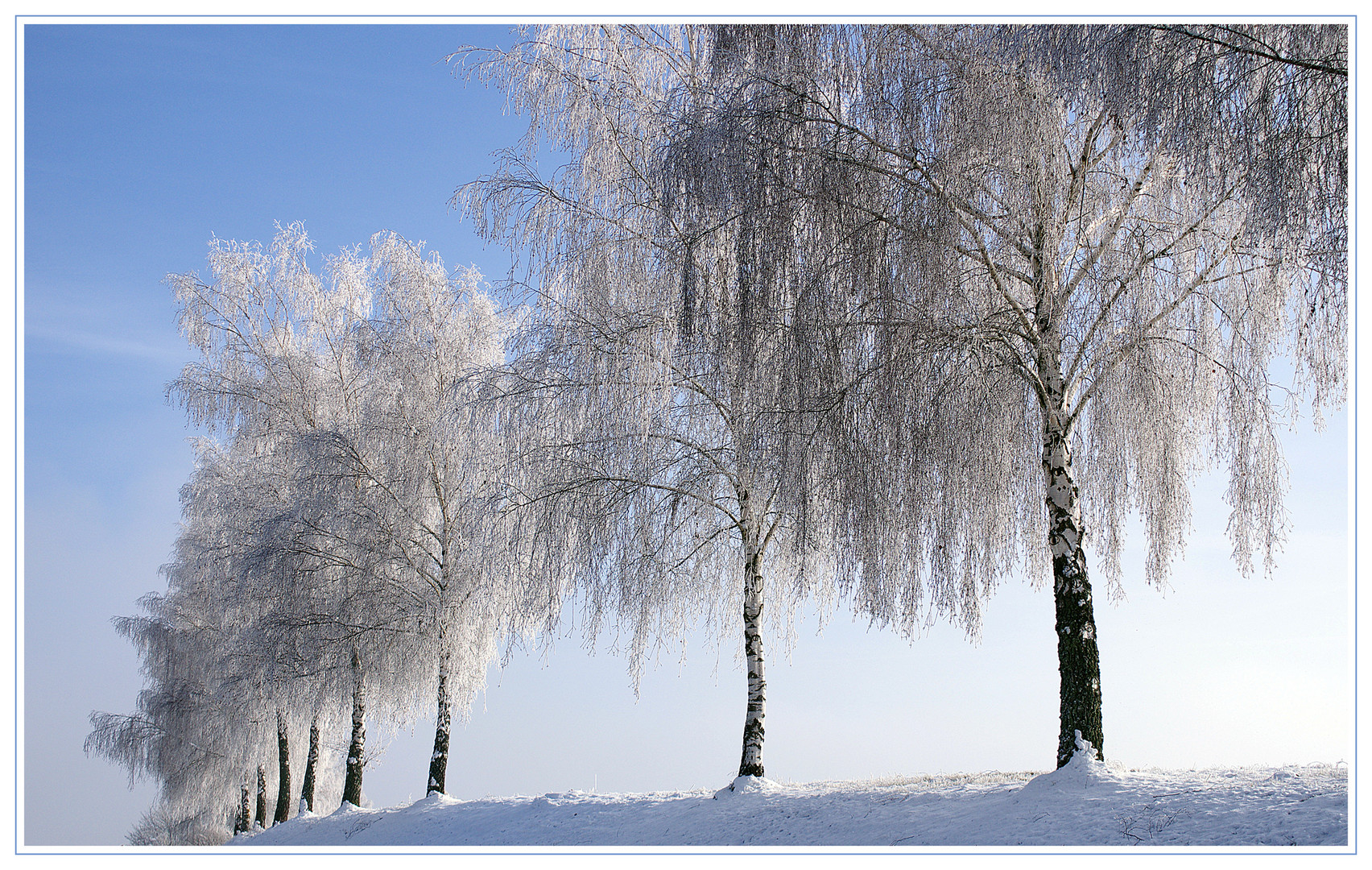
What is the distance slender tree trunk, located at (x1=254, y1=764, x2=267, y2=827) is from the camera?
19047mm

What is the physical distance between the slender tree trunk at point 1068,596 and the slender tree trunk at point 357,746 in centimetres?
931

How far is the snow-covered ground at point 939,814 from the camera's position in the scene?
586 cm

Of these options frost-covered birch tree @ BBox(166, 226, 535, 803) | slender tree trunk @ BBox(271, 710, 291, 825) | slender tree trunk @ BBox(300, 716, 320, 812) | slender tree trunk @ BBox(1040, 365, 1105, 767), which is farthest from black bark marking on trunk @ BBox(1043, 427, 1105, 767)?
slender tree trunk @ BBox(271, 710, 291, 825)

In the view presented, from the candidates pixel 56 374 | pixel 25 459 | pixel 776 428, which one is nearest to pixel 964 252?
pixel 776 428

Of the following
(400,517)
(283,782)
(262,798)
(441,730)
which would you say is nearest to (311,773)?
(283,782)

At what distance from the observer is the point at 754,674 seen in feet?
31.1

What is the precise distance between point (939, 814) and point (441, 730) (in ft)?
23.5

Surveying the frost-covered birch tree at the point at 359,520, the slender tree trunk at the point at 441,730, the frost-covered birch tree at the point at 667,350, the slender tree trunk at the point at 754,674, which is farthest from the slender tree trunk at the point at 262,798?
the slender tree trunk at the point at 754,674

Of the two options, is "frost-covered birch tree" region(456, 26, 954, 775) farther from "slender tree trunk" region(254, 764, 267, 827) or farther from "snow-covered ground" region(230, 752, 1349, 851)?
"slender tree trunk" region(254, 764, 267, 827)

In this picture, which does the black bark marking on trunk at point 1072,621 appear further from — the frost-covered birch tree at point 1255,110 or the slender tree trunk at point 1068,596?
the frost-covered birch tree at point 1255,110

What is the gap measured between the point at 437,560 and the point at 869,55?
28.5ft

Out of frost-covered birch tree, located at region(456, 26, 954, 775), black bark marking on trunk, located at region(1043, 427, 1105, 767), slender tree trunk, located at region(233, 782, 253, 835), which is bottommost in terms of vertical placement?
slender tree trunk, located at region(233, 782, 253, 835)

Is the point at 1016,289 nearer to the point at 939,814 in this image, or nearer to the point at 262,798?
the point at 939,814

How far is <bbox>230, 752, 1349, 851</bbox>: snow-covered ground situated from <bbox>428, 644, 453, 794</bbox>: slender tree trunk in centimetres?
66
